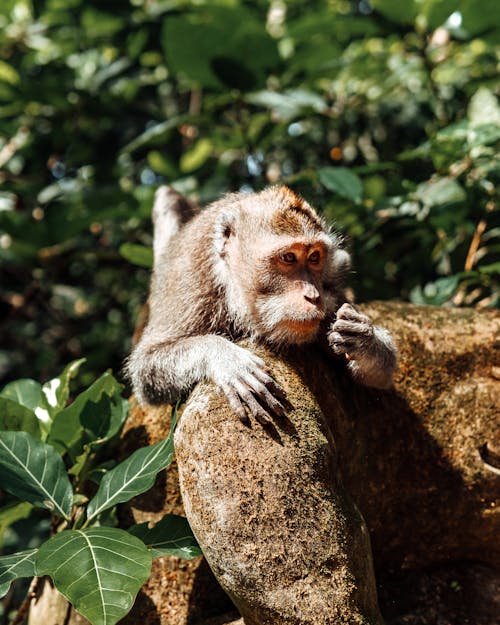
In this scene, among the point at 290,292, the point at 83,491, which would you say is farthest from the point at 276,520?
the point at 83,491

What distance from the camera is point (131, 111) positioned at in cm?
673

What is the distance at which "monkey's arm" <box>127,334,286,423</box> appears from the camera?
2307 millimetres

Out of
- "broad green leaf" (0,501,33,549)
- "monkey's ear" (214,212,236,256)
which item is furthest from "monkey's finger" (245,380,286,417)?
"broad green leaf" (0,501,33,549)

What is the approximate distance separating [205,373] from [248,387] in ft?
1.05

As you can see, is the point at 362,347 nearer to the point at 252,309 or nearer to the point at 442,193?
the point at 252,309

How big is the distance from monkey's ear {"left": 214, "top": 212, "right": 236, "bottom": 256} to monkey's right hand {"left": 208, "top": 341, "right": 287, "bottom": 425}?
A: 2.86ft

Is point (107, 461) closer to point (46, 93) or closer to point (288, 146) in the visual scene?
point (46, 93)

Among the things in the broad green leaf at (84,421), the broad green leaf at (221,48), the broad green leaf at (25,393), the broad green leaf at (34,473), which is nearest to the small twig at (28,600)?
the broad green leaf at (34,473)

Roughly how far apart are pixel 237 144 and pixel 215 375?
335 centimetres

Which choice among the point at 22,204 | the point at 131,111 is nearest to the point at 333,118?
the point at 131,111

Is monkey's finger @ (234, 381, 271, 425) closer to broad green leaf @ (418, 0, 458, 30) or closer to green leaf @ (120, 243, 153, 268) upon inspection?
green leaf @ (120, 243, 153, 268)

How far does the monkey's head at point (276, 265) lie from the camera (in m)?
2.74

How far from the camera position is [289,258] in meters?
2.94

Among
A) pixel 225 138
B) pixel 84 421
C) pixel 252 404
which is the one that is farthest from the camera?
pixel 225 138
